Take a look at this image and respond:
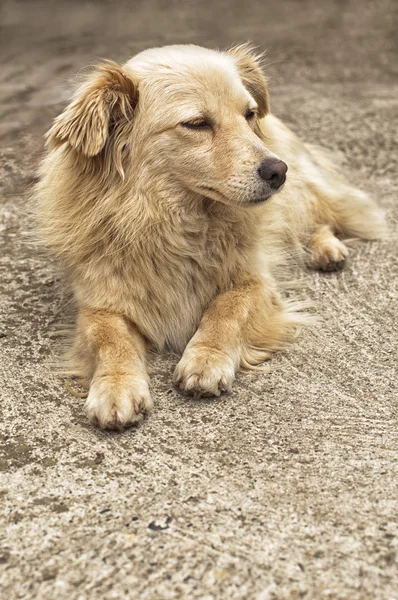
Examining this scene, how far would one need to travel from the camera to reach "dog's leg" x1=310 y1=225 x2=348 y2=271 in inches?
166

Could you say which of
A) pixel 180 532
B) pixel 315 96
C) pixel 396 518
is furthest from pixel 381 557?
pixel 315 96

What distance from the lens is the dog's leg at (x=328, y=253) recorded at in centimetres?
422

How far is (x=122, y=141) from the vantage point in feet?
10.7

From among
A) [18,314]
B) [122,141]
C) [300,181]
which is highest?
[122,141]

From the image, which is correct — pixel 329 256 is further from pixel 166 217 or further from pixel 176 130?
pixel 176 130

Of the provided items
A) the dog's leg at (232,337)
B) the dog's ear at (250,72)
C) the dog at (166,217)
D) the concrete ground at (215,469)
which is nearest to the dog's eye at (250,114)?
the dog at (166,217)

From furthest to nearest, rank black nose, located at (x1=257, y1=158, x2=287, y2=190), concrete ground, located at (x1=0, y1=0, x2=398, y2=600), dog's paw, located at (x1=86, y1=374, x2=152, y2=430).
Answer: black nose, located at (x1=257, y1=158, x2=287, y2=190)
dog's paw, located at (x1=86, y1=374, x2=152, y2=430)
concrete ground, located at (x1=0, y1=0, x2=398, y2=600)

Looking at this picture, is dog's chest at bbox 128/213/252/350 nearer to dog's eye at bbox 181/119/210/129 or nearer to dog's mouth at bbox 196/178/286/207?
dog's mouth at bbox 196/178/286/207

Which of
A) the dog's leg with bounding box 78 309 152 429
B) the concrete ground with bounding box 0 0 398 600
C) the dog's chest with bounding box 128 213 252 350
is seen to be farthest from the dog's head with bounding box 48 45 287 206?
the concrete ground with bounding box 0 0 398 600

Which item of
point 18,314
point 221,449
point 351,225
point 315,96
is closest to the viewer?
point 221,449

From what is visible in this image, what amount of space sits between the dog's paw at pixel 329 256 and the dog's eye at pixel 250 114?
1.05 metres

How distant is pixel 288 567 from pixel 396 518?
414 millimetres

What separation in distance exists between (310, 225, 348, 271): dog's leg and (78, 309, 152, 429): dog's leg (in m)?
1.32

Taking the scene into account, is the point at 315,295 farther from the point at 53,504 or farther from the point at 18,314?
the point at 53,504
